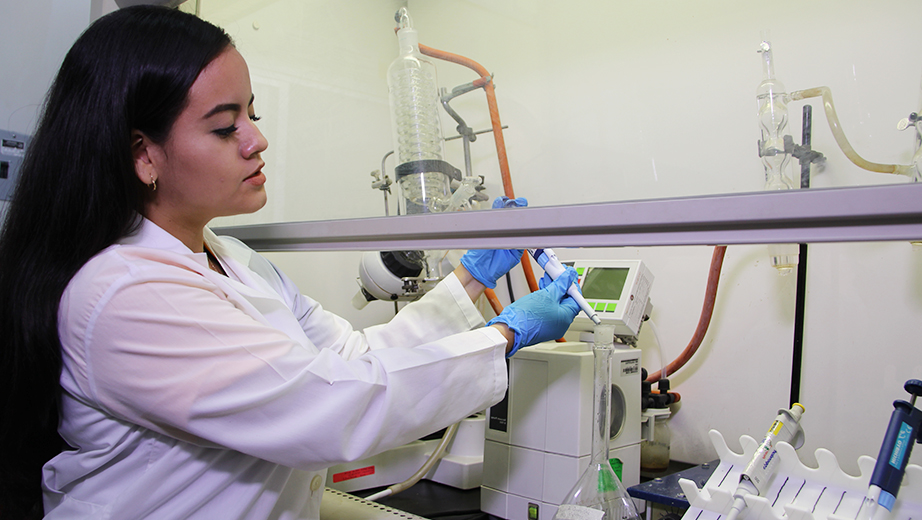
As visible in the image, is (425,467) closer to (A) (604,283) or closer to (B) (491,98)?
(A) (604,283)

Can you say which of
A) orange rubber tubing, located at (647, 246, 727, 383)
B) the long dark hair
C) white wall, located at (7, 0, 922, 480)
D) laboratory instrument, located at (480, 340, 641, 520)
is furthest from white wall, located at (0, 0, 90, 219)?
orange rubber tubing, located at (647, 246, 727, 383)

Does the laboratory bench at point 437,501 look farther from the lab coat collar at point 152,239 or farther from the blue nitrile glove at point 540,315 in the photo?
the lab coat collar at point 152,239

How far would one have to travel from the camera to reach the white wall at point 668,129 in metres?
0.81

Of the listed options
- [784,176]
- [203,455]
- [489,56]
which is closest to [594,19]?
[489,56]

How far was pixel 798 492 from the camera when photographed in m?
0.83

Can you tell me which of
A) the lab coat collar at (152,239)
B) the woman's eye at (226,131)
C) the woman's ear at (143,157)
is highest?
the woman's eye at (226,131)

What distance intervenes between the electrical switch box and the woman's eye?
2.10 ft

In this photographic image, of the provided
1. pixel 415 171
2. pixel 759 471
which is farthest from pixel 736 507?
pixel 415 171

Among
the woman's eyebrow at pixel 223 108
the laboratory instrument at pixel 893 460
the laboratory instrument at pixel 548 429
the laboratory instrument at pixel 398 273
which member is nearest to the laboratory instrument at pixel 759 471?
the laboratory instrument at pixel 893 460

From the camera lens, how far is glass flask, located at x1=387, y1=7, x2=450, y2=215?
1.06 metres

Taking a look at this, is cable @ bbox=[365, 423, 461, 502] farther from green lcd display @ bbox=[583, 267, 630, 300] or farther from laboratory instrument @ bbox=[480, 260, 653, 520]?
green lcd display @ bbox=[583, 267, 630, 300]

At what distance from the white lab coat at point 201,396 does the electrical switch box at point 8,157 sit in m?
0.58

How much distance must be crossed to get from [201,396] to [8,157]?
0.86m

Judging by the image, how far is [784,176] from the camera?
2.64ft
